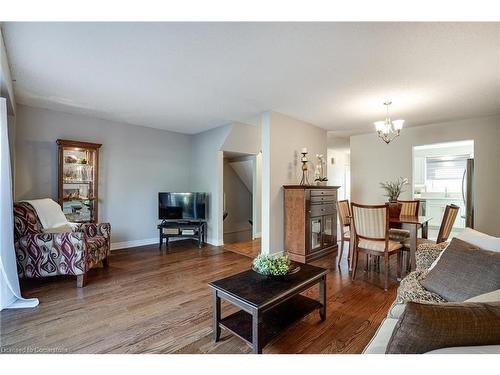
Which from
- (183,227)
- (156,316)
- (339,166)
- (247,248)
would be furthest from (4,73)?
(339,166)

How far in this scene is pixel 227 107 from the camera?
3559 mm

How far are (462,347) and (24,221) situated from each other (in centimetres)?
379

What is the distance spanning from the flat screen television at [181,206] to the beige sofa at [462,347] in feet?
12.5

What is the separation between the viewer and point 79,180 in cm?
390

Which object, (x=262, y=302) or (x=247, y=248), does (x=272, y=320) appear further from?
(x=247, y=248)

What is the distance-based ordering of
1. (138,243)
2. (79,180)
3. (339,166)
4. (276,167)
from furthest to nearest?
(339,166) < (138,243) < (79,180) < (276,167)

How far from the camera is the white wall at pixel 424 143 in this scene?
399 centimetres

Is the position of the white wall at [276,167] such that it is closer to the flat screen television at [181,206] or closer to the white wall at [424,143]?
the flat screen television at [181,206]

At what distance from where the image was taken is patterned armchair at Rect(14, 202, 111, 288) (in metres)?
2.61

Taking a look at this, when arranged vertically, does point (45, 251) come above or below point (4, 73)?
below

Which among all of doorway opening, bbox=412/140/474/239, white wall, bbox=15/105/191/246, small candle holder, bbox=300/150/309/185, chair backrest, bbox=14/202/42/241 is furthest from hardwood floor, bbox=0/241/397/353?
doorway opening, bbox=412/140/474/239

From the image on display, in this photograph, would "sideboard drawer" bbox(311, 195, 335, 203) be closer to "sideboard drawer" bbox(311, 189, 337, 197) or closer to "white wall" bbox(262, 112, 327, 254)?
"sideboard drawer" bbox(311, 189, 337, 197)

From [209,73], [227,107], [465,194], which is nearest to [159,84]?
[209,73]
